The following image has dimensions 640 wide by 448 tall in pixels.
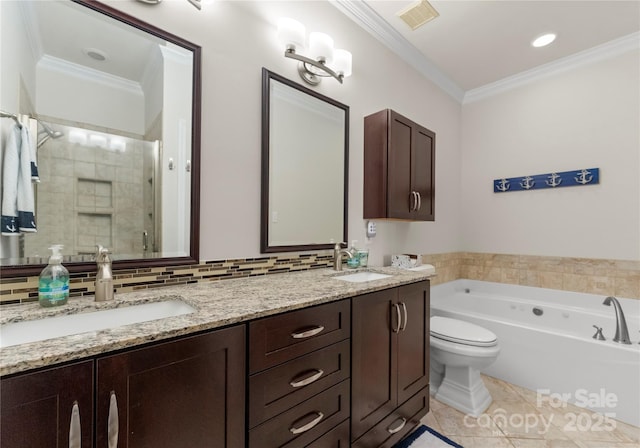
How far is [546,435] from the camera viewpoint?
1.67 metres

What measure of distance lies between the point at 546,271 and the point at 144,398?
3.32 meters

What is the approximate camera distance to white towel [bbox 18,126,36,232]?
36.8 inches

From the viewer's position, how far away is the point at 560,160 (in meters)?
2.68

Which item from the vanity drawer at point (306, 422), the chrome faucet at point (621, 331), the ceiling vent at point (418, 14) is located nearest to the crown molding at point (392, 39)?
the ceiling vent at point (418, 14)

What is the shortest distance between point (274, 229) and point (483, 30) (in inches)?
90.2

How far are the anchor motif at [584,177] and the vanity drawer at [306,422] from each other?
2.82 m

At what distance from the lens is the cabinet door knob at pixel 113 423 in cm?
65

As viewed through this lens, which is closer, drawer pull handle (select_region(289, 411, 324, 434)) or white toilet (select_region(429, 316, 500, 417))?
drawer pull handle (select_region(289, 411, 324, 434))

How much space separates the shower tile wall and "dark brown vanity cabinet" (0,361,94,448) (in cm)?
58

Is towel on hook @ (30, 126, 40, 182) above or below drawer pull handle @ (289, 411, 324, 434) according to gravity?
above

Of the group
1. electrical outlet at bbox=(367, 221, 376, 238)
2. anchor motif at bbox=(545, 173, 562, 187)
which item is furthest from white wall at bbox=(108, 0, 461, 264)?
anchor motif at bbox=(545, 173, 562, 187)

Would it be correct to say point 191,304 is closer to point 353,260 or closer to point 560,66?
point 353,260

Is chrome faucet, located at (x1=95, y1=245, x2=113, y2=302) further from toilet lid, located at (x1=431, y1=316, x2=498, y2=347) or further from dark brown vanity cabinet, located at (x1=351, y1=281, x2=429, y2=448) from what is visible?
toilet lid, located at (x1=431, y1=316, x2=498, y2=347)

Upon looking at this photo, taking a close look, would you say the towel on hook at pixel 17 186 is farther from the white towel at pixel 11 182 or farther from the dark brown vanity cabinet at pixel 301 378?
the dark brown vanity cabinet at pixel 301 378
